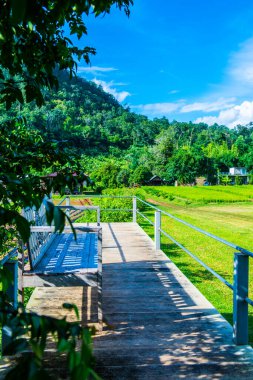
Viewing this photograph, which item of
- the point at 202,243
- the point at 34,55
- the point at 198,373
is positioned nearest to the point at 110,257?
the point at 198,373

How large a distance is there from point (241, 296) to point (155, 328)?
35.0 inches

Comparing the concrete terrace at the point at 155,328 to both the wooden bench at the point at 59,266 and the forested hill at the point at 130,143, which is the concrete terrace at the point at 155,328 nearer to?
the wooden bench at the point at 59,266

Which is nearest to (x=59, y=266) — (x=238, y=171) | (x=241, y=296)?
(x=241, y=296)

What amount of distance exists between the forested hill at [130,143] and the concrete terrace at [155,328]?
3509 centimetres

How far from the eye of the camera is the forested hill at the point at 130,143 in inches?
2382

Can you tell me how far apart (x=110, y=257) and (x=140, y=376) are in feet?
12.7

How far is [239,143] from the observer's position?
93.9 m

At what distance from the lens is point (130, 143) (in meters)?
101

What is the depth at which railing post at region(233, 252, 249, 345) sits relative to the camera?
2748mm

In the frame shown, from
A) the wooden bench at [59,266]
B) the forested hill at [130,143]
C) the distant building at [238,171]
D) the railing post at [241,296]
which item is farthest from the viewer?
the distant building at [238,171]

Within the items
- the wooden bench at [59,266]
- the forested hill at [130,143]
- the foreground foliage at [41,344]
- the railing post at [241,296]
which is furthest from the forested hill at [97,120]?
the foreground foliage at [41,344]

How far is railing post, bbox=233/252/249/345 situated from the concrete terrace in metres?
0.11

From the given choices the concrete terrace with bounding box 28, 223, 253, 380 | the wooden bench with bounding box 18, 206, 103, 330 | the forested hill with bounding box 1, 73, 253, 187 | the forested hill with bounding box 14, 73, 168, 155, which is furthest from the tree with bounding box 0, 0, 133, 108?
the forested hill with bounding box 14, 73, 168, 155

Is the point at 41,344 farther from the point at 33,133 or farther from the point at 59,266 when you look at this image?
the point at 59,266
